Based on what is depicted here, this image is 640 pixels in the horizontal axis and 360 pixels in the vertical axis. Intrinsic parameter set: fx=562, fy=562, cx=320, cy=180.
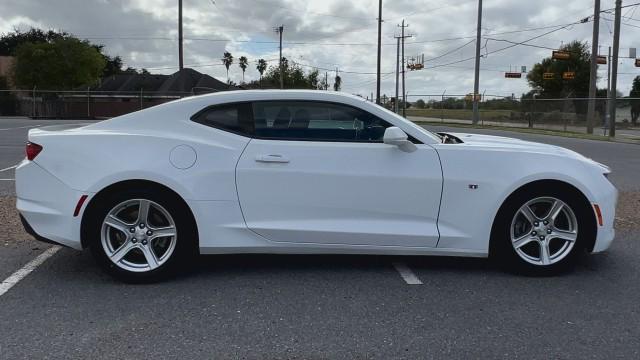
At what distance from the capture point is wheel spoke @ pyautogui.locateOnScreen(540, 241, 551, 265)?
173 inches

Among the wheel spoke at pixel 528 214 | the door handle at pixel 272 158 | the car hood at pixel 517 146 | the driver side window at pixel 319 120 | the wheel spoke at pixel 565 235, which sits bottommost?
the wheel spoke at pixel 565 235

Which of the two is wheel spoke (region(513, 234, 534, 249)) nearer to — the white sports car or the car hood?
the white sports car

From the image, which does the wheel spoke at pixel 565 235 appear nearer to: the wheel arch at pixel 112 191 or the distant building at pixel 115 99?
the wheel arch at pixel 112 191

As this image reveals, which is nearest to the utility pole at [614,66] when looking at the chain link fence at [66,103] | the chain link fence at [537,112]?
the chain link fence at [537,112]

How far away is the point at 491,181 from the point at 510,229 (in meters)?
0.41

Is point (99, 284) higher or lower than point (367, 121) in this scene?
lower

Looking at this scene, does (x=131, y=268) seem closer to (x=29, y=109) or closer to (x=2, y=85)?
(x=29, y=109)

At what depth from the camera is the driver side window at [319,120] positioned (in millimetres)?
4344

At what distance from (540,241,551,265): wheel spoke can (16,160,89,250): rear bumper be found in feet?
11.5

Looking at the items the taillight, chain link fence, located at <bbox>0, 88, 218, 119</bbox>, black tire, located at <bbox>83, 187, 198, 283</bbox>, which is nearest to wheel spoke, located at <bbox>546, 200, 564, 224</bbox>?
black tire, located at <bbox>83, 187, 198, 283</bbox>

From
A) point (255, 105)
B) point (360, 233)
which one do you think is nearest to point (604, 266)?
point (360, 233)

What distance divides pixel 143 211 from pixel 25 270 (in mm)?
1197

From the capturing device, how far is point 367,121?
439cm

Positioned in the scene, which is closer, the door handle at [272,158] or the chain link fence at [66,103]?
the door handle at [272,158]
